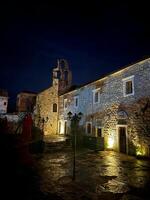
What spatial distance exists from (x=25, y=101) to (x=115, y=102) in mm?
26779

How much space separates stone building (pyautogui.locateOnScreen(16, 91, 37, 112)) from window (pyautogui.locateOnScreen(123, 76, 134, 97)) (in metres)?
26.5

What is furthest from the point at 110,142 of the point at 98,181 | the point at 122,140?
the point at 98,181

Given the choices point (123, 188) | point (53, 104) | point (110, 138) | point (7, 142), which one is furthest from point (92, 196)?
point (53, 104)

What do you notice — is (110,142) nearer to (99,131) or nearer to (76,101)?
(99,131)

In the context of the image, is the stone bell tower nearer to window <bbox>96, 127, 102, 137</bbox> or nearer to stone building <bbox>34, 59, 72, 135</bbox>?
stone building <bbox>34, 59, 72, 135</bbox>

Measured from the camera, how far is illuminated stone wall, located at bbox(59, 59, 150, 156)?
1330 centimetres

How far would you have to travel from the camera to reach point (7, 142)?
358 inches

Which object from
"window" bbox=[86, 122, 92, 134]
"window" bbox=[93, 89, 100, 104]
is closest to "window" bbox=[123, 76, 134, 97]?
"window" bbox=[93, 89, 100, 104]

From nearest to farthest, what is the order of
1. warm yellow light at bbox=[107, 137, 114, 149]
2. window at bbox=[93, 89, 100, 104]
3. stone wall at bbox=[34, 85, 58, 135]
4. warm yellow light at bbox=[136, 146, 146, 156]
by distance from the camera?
warm yellow light at bbox=[136, 146, 146, 156] → warm yellow light at bbox=[107, 137, 114, 149] → window at bbox=[93, 89, 100, 104] → stone wall at bbox=[34, 85, 58, 135]

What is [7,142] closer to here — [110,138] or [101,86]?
[110,138]

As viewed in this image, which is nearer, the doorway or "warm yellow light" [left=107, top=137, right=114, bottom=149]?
the doorway

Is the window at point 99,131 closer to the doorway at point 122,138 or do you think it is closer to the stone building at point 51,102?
the doorway at point 122,138

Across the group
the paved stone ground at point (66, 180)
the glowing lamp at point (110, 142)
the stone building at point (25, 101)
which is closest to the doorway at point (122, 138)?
the glowing lamp at point (110, 142)

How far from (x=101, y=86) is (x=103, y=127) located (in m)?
4.39
